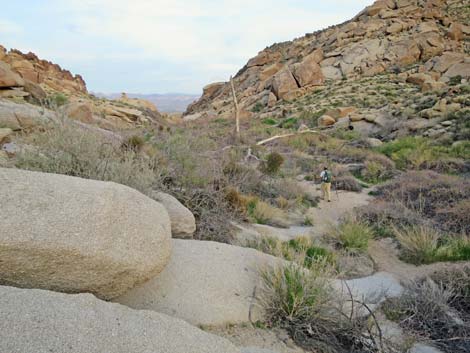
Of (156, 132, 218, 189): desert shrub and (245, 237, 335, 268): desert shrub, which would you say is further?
(156, 132, 218, 189): desert shrub

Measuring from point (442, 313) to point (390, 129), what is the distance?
1701 centimetres

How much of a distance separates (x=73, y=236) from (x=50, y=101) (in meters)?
4.64

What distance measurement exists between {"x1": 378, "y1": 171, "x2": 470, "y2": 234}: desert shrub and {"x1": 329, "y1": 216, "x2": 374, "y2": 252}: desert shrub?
1.67 metres

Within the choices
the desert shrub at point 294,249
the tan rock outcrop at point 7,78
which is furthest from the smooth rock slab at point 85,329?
the tan rock outcrop at point 7,78

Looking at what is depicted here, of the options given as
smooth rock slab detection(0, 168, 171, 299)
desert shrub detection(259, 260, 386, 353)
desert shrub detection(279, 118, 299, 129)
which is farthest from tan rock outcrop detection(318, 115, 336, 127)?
smooth rock slab detection(0, 168, 171, 299)

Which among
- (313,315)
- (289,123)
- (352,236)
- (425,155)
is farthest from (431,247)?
(289,123)

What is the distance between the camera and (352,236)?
6.35 metres

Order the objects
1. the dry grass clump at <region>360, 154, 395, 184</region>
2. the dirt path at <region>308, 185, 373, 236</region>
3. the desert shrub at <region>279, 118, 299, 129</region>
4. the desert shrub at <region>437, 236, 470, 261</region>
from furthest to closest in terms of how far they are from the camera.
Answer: the desert shrub at <region>279, 118, 299, 129</region>, the dry grass clump at <region>360, 154, 395, 184</region>, the dirt path at <region>308, 185, 373, 236</region>, the desert shrub at <region>437, 236, 470, 261</region>

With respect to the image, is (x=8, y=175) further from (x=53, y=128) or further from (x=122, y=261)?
(x=53, y=128)

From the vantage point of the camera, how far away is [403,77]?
30.1 meters

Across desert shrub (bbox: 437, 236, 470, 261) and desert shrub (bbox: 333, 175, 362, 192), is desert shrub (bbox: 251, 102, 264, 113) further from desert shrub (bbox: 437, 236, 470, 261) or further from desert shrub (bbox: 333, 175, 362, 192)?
desert shrub (bbox: 437, 236, 470, 261)

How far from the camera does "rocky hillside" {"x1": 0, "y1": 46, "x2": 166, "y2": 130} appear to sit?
9000mm

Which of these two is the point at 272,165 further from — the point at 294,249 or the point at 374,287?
the point at 374,287

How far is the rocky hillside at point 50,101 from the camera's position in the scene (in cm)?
900
